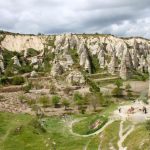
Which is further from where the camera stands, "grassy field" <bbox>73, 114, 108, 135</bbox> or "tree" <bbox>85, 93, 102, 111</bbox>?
"tree" <bbox>85, 93, 102, 111</bbox>

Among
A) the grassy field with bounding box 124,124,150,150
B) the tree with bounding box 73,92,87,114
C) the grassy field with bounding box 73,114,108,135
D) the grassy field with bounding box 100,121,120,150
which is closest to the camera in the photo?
the grassy field with bounding box 124,124,150,150

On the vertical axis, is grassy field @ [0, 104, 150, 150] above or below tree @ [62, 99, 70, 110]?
below

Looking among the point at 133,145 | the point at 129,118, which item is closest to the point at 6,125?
the point at 129,118

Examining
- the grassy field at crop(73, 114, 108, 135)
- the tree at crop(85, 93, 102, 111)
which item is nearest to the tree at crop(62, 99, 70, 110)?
the tree at crop(85, 93, 102, 111)

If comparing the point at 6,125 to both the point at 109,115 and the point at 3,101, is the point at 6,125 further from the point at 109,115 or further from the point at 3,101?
the point at 3,101

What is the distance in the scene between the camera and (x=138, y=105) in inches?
5074

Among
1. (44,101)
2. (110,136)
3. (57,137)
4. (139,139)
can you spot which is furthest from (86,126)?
(44,101)

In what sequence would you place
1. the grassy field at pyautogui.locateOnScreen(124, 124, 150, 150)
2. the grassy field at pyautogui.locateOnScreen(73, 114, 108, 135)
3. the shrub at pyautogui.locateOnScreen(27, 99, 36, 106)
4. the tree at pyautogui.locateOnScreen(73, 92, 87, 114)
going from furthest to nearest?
the shrub at pyautogui.locateOnScreen(27, 99, 36, 106)
the tree at pyautogui.locateOnScreen(73, 92, 87, 114)
the grassy field at pyautogui.locateOnScreen(73, 114, 108, 135)
the grassy field at pyautogui.locateOnScreen(124, 124, 150, 150)

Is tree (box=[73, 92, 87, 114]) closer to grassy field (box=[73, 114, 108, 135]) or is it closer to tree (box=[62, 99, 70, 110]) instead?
tree (box=[62, 99, 70, 110])

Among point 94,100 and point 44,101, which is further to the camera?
point 44,101

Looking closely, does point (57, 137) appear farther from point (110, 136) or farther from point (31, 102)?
point (31, 102)

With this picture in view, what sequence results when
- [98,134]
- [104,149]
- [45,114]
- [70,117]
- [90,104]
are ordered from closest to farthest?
[104,149], [98,134], [70,117], [45,114], [90,104]

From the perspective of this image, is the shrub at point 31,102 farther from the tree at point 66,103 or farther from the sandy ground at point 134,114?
the sandy ground at point 134,114

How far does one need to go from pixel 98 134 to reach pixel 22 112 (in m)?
62.0
